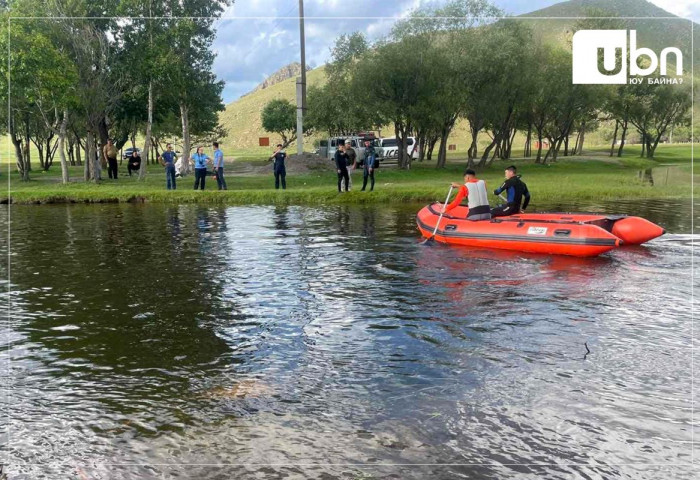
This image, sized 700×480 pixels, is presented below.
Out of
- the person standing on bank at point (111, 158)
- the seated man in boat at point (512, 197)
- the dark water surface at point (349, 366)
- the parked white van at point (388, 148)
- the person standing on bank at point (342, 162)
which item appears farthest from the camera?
the parked white van at point (388, 148)

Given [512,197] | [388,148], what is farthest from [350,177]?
[388,148]

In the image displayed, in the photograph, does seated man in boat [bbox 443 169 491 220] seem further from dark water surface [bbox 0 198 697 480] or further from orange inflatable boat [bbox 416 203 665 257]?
dark water surface [bbox 0 198 697 480]

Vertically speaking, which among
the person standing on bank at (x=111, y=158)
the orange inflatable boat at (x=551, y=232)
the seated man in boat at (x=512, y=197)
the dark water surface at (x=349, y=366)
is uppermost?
the person standing on bank at (x=111, y=158)

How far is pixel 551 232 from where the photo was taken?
16.0 m

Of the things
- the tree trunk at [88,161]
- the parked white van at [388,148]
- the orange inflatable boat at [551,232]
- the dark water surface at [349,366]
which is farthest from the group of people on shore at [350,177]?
the parked white van at [388,148]

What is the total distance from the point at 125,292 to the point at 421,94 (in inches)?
1425

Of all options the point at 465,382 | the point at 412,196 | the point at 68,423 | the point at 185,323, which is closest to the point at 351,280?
the point at 185,323

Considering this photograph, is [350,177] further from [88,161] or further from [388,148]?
[388,148]

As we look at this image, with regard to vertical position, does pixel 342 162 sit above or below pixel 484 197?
above

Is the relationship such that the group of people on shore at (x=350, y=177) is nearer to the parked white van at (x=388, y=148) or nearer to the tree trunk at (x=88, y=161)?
the tree trunk at (x=88, y=161)

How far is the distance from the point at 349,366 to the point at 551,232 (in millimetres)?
9111

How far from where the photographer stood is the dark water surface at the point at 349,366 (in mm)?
6102

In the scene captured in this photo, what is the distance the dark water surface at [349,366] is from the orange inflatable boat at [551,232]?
42cm

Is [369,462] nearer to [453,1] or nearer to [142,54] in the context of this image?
[142,54]
